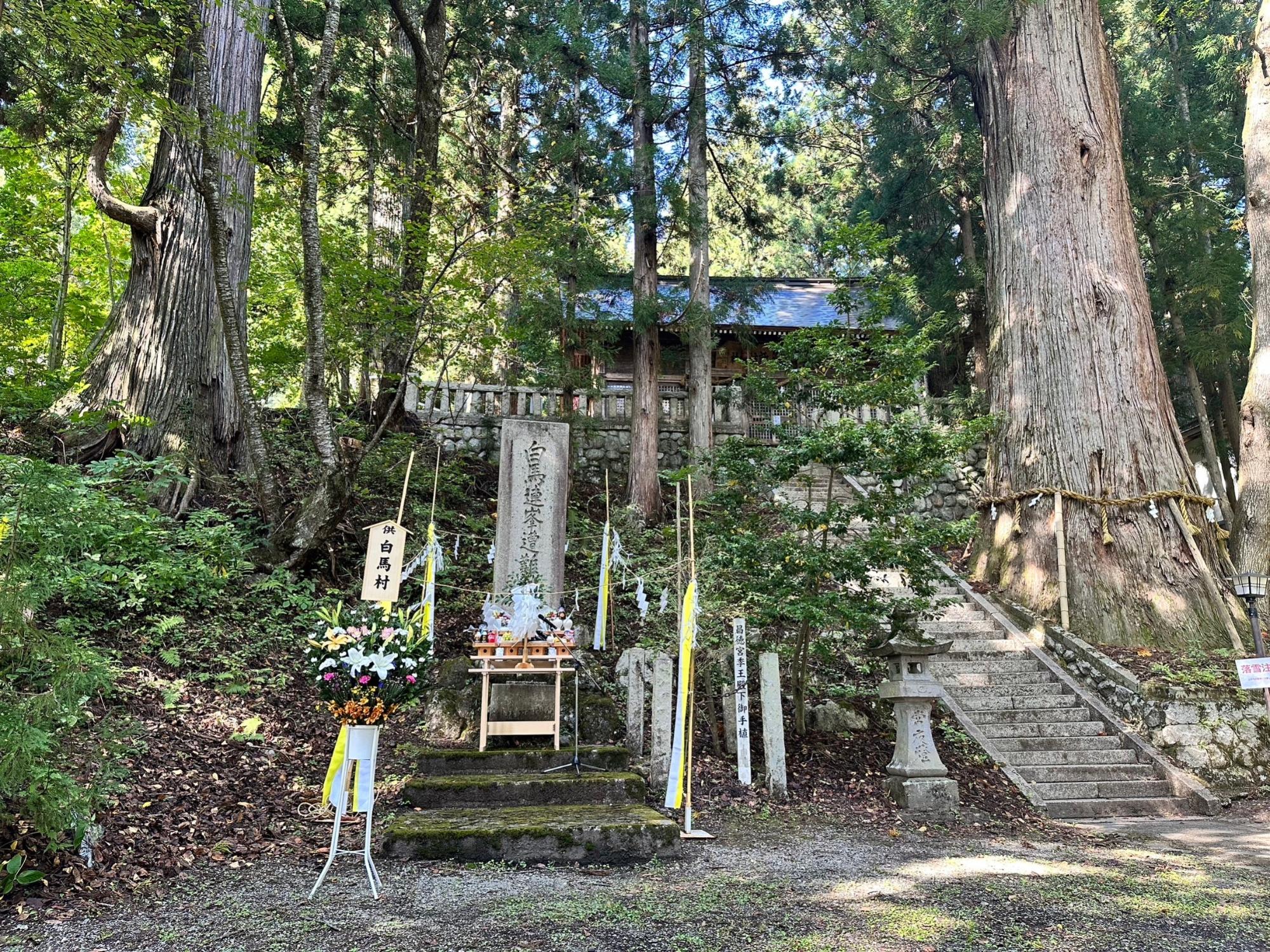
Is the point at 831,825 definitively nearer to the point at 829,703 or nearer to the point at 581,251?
the point at 829,703

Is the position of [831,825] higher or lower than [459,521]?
lower

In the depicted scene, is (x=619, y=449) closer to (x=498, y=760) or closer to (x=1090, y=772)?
(x=498, y=760)

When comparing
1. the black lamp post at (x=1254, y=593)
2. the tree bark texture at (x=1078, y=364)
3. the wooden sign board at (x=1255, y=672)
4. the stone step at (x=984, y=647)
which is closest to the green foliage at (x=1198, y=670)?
the tree bark texture at (x=1078, y=364)

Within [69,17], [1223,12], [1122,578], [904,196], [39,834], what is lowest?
[39,834]

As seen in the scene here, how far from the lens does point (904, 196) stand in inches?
545

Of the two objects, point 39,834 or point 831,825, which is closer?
point 39,834

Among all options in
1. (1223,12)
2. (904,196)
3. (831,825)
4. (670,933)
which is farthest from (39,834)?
(1223,12)

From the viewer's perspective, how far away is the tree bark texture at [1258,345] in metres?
Answer: 8.39

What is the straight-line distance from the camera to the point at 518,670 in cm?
527

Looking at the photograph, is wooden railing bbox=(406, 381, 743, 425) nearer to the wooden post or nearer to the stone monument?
the stone monument

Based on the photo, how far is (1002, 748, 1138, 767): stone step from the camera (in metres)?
5.95

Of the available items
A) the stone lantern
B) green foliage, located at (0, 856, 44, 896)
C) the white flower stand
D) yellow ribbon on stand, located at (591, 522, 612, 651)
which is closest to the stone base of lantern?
the stone lantern

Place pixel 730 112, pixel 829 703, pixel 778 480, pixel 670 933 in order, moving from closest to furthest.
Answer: pixel 670 933, pixel 778 480, pixel 829 703, pixel 730 112

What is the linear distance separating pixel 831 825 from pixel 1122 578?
4507mm
